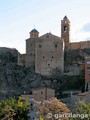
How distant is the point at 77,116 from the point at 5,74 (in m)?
35.8

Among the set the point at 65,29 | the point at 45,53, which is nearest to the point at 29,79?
the point at 45,53

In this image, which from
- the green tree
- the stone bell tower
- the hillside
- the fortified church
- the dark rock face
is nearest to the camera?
the green tree

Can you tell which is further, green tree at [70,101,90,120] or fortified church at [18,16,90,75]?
fortified church at [18,16,90,75]

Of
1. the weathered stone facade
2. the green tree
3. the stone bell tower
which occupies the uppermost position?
the stone bell tower

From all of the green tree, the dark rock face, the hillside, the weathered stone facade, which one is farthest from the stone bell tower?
the green tree

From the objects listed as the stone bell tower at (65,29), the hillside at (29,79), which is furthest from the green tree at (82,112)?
the stone bell tower at (65,29)

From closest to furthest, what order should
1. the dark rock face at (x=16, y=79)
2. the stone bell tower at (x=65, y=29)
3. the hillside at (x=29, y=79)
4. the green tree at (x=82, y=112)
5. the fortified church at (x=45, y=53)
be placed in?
the green tree at (x=82, y=112) → the hillside at (x=29, y=79) → the dark rock face at (x=16, y=79) → the fortified church at (x=45, y=53) → the stone bell tower at (x=65, y=29)

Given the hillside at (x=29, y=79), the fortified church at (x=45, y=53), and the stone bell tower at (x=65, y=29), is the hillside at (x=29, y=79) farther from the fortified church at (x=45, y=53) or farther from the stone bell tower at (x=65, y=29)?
the stone bell tower at (x=65, y=29)

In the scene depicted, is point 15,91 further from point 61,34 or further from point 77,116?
point 77,116

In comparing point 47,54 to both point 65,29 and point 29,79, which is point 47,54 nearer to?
point 29,79

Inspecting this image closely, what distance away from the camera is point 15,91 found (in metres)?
77.5

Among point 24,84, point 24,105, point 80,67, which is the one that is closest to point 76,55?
point 80,67

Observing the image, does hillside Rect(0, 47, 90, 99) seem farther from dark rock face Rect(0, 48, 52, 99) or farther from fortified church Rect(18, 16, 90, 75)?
fortified church Rect(18, 16, 90, 75)

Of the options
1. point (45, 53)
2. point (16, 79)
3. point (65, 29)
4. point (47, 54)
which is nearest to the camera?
point (47, 54)
